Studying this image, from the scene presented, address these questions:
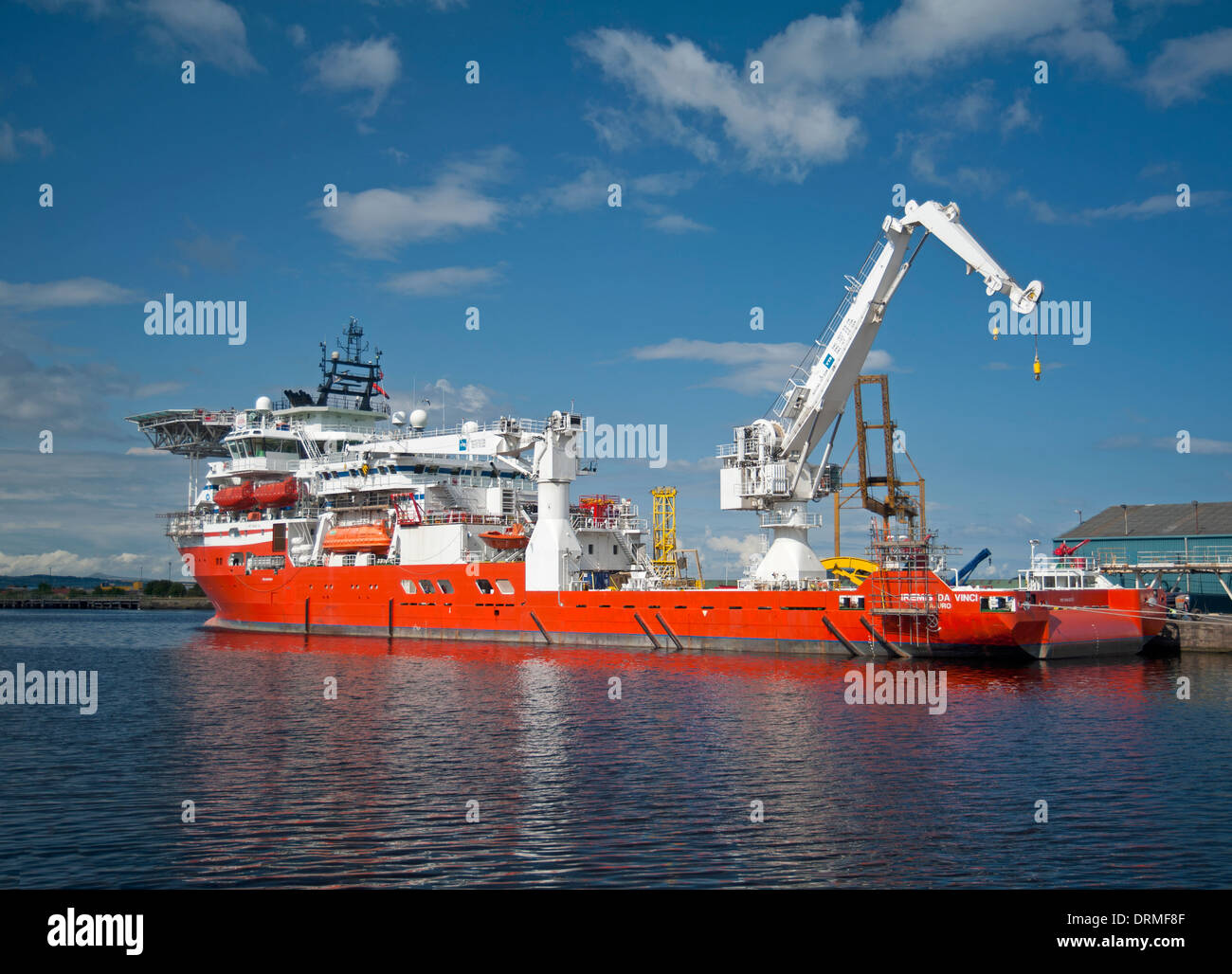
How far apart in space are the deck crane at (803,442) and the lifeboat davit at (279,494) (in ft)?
86.4

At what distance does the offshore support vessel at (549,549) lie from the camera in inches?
1428

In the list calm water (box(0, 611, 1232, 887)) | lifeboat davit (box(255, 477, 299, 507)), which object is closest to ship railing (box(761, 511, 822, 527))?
calm water (box(0, 611, 1232, 887))

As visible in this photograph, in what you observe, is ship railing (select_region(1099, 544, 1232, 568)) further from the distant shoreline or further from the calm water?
the distant shoreline

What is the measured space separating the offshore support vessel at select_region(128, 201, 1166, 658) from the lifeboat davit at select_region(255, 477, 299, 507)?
0.15 meters

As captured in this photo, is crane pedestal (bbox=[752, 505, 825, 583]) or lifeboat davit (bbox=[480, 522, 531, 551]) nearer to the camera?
crane pedestal (bbox=[752, 505, 825, 583])

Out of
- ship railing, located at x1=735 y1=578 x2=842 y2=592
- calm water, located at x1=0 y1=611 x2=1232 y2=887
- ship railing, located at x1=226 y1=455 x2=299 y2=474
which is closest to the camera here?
calm water, located at x1=0 y1=611 x2=1232 y2=887

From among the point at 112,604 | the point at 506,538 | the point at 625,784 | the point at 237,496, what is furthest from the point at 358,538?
the point at 112,604

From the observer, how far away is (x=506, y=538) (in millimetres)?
47875

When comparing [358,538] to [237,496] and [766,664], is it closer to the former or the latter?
[237,496]

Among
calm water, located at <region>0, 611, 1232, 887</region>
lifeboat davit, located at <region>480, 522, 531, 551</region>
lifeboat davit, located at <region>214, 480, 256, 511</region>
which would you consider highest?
lifeboat davit, located at <region>214, 480, 256, 511</region>

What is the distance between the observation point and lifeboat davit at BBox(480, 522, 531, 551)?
157ft

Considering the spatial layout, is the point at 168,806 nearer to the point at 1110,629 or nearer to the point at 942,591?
the point at 942,591

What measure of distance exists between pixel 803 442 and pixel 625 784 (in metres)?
25.7
